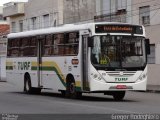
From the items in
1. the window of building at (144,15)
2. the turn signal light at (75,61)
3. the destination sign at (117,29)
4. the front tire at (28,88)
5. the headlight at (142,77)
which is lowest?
the front tire at (28,88)

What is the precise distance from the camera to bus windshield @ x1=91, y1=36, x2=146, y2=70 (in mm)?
23406

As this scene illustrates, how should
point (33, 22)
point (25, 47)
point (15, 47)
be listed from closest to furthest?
1. point (25, 47)
2. point (15, 47)
3. point (33, 22)

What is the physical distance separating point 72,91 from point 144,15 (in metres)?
15.6

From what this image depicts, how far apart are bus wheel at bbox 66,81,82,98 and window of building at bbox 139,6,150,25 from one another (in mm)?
14895

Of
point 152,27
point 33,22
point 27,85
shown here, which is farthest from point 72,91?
point 33,22

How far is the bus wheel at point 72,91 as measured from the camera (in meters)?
24.9

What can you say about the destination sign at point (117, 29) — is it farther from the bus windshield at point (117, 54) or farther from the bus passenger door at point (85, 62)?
the bus passenger door at point (85, 62)

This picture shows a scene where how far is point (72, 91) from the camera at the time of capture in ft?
82.6

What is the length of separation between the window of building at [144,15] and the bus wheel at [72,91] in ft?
48.9

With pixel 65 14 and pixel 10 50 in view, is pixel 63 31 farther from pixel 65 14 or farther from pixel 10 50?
pixel 65 14

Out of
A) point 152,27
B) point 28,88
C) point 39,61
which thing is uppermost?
point 152,27

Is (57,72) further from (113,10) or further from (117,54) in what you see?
(113,10)

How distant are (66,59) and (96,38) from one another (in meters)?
2.56

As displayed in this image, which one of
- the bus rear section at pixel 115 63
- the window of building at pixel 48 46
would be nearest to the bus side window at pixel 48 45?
the window of building at pixel 48 46
